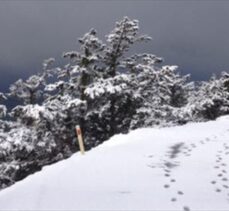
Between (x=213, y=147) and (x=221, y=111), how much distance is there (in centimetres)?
2497

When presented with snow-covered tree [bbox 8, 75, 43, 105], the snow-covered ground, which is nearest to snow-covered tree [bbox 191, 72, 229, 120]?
snow-covered tree [bbox 8, 75, 43, 105]

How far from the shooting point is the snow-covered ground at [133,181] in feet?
33.5

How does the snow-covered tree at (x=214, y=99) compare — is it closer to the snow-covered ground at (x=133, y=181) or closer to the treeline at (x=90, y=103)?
the treeline at (x=90, y=103)

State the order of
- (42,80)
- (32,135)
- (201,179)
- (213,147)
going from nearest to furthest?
(201,179) → (213,147) → (32,135) → (42,80)

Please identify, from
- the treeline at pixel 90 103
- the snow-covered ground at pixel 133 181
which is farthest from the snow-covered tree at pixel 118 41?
the snow-covered ground at pixel 133 181

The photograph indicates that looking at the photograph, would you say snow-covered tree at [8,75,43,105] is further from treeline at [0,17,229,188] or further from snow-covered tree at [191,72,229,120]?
snow-covered tree at [191,72,229,120]

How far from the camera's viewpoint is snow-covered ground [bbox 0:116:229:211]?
1022cm

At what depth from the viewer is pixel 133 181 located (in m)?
11.8

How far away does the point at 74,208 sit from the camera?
984 centimetres

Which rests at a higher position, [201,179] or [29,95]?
[29,95]

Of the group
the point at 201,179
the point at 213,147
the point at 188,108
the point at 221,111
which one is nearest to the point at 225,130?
the point at 213,147

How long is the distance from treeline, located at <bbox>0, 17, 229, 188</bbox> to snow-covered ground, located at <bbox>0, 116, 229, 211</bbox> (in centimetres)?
1202

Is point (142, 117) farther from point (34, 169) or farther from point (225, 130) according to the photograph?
point (225, 130)

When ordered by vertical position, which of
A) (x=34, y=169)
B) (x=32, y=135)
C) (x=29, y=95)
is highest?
(x=29, y=95)
